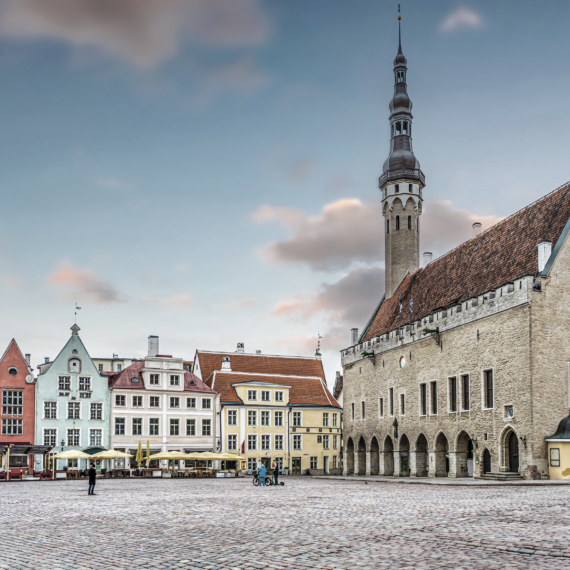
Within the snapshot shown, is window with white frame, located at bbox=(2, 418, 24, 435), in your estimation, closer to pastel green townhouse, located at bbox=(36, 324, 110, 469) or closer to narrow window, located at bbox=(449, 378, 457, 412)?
pastel green townhouse, located at bbox=(36, 324, 110, 469)

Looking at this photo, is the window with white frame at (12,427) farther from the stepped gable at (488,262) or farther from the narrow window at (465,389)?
the narrow window at (465,389)

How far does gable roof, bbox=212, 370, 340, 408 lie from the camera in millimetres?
57375

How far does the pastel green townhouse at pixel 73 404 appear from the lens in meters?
50.8

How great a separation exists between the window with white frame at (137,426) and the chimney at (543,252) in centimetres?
3149

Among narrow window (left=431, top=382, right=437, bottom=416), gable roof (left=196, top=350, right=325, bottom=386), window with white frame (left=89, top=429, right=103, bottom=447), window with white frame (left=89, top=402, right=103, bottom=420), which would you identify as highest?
gable roof (left=196, top=350, right=325, bottom=386)

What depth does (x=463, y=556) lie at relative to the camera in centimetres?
901

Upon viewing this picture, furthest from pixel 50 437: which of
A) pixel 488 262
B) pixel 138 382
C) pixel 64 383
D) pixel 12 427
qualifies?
pixel 488 262

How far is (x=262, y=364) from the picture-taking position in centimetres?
6462

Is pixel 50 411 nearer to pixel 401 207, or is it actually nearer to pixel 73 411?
pixel 73 411

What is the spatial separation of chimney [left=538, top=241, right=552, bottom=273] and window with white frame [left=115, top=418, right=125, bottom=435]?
105 ft

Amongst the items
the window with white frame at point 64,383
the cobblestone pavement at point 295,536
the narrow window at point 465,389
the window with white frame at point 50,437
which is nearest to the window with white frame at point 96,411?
the window with white frame at point 64,383

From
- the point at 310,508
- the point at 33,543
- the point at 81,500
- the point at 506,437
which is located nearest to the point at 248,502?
the point at 310,508

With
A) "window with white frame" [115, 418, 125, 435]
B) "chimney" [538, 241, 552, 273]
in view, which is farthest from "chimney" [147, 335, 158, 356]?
"chimney" [538, 241, 552, 273]

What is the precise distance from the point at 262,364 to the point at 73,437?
19.0 meters
